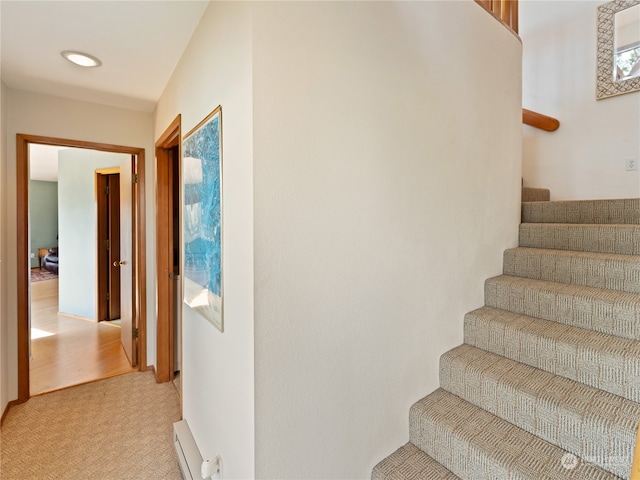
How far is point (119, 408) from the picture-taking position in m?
2.32

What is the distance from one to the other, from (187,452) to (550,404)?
1701mm

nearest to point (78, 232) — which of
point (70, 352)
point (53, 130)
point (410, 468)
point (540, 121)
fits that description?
point (70, 352)

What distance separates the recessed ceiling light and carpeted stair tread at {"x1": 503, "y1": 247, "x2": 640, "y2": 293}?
2.76 m

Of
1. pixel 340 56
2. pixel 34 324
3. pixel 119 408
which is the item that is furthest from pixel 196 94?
pixel 34 324

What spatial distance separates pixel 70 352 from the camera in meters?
3.29

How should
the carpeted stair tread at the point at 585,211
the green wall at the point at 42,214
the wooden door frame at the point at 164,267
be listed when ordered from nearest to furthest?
the carpeted stair tread at the point at 585,211
the wooden door frame at the point at 164,267
the green wall at the point at 42,214

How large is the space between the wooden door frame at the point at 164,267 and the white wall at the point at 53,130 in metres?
0.20

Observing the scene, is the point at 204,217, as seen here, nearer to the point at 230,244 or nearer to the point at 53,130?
the point at 230,244

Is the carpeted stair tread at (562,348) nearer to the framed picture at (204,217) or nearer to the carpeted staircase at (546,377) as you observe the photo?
the carpeted staircase at (546,377)

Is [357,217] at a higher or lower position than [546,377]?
higher

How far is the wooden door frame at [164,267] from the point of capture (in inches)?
102

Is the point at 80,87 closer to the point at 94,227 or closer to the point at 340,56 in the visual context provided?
the point at 340,56

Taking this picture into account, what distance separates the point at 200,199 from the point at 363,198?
2.59 feet

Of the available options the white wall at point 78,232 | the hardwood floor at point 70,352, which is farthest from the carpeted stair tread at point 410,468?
the white wall at point 78,232
